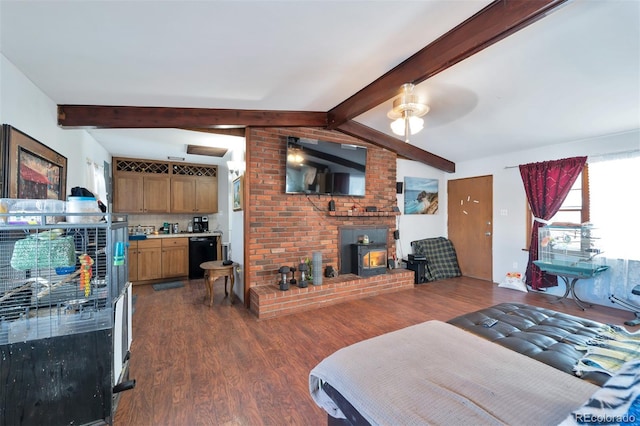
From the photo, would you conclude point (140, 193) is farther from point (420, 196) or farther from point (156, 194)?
point (420, 196)

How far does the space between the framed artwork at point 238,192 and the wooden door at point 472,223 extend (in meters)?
4.31

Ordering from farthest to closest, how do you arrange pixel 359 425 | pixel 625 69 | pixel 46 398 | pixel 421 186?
pixel 421 186
pixel 625 69
pixel 46 398
pixel 359 425

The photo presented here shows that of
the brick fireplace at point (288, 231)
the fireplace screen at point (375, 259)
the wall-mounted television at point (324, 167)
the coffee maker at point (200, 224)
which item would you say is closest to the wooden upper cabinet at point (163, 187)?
the coffee maker at point (200, 224)

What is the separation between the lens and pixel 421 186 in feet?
17.8

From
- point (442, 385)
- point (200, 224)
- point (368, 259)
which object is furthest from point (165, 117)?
point (442, 385)

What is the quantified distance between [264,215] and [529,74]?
127 inches

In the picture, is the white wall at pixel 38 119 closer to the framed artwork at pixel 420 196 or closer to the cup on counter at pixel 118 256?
the cup on counter at pixel 118 256

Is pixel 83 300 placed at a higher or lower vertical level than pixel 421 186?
lower

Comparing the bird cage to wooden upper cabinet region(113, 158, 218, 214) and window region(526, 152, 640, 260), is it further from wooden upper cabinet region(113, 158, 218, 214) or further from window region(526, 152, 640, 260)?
window region(526, 152, 640, 260)

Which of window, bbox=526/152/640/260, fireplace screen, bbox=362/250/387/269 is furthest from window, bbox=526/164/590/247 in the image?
fireplace screen, bbox=362/250/387/269

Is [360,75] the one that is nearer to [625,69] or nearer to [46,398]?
[625,69]

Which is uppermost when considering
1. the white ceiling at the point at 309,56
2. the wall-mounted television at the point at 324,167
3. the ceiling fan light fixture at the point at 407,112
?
the white ceiling at the point at 309,56

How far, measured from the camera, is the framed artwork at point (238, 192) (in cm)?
368

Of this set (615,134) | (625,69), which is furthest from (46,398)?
(615,134)
